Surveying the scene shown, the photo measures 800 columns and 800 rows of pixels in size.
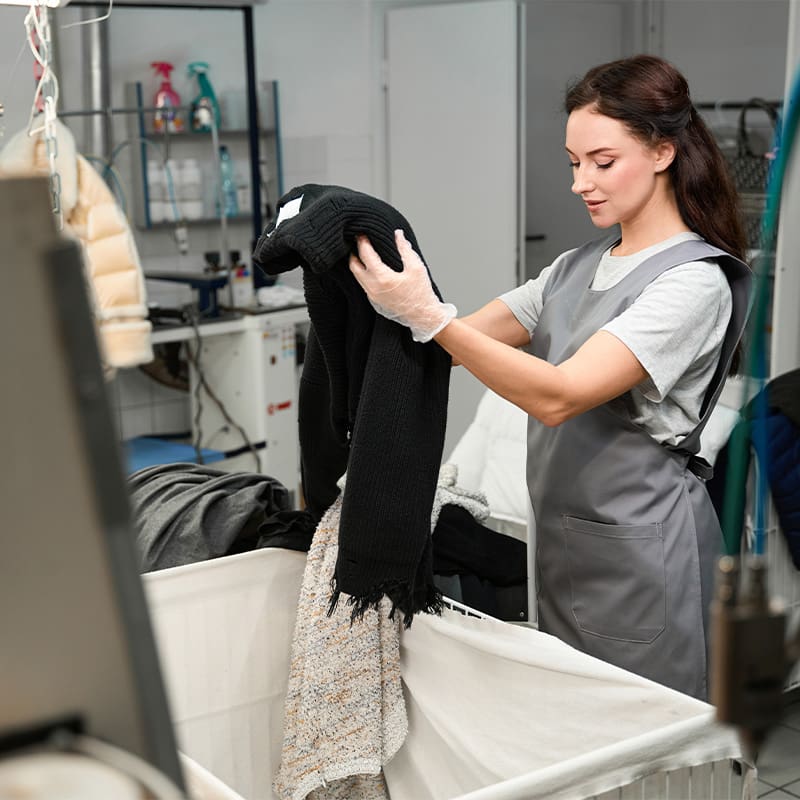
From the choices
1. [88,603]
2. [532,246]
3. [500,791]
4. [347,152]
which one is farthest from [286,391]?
[88,603]

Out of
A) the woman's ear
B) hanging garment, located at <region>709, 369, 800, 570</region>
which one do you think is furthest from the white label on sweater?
hanging garment, located at <region>709, 369, 800, 570</region>

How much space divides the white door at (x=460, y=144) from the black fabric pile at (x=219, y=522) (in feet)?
9.36

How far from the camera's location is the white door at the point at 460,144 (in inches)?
183

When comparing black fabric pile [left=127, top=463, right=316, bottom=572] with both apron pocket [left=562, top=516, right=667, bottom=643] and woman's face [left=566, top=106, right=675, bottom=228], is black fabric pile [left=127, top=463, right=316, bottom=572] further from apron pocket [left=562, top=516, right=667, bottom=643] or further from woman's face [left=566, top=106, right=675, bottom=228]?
woman's face [left=566, top=106, right=675, bottom=228]

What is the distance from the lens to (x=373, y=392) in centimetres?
156

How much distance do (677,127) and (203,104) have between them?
2.94 meters

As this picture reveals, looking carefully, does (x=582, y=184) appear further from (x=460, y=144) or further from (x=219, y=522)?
(x=460, y=144)

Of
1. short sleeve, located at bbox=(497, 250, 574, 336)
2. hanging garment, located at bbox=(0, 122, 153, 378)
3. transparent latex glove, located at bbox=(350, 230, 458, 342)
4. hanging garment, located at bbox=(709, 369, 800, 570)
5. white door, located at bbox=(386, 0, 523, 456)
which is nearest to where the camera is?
transparent latex glove, located at bbox=(350, 230, 458, 342)

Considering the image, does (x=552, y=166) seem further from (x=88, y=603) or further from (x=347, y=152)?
(x=88, y=603)

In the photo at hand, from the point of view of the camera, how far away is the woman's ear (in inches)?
66.0

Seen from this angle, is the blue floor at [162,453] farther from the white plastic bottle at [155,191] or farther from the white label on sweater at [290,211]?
the white label on sweater at [290,211]

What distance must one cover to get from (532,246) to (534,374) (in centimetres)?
410

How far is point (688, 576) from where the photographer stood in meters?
1.71

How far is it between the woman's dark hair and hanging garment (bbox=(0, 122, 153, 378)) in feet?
6.14
